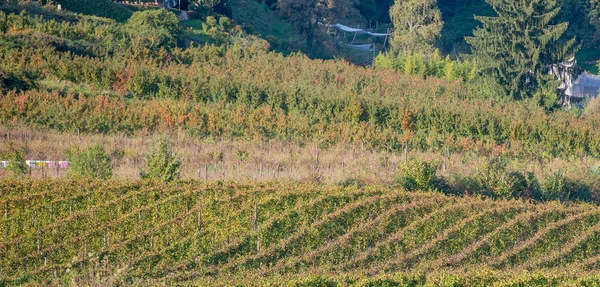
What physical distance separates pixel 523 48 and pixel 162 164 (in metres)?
24.1

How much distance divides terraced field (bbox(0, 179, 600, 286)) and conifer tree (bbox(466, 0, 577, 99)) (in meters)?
18.8

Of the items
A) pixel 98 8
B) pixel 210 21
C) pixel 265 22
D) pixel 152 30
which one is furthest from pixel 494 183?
pixel 265 22

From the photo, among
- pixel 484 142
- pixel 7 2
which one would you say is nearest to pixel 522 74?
pixel 484 142

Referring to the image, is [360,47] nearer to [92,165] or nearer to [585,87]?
[585,87]

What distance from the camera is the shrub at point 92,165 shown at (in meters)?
24.0

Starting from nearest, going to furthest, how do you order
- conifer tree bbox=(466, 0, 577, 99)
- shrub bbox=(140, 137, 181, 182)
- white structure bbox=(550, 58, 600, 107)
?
shrub bbox=(140, 137, 181, 182) < conifer tree bbox=(466, 0, 577, 99) < white structure bbox=(550, 58, 600, 107)

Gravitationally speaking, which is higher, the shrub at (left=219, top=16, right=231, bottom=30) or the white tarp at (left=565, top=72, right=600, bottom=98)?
the shrub at (left=219, top=16, right=231, bottom=30)

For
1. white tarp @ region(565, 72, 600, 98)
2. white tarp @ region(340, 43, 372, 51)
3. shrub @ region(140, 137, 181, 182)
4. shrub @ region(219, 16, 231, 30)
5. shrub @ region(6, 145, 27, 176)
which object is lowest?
white tarp @ region(340, 43, 372, 51)

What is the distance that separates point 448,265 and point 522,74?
23103 millimetres

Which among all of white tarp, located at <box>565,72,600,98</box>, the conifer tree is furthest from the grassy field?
white tarp, located at <box>565,72,600,98</box>

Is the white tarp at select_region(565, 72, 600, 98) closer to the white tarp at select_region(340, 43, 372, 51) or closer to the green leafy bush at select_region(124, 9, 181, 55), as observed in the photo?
the white tarp at select_region(340, 43, 372, 51)

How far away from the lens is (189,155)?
27750mm

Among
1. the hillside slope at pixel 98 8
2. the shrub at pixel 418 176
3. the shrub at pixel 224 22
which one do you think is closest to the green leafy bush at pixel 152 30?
the hillside slope at pixel 98 8

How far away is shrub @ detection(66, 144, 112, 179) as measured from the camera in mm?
24016
